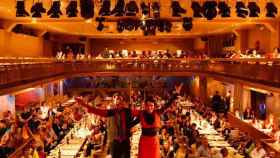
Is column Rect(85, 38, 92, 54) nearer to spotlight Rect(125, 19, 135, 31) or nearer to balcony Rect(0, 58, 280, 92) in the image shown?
balcony Rect(0, 58, 280, 92)

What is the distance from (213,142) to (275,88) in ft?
12.0

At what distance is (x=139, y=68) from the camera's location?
Result: 90.3ft

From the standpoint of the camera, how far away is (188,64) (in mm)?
27531

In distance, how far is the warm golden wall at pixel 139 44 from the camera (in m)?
40.7

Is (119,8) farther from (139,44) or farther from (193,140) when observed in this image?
(139,44)

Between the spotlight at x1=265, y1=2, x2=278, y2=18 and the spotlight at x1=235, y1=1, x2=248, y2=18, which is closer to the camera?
the spotlight at x1=265, y1=2, x2=278, y2=18

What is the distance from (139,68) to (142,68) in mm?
190

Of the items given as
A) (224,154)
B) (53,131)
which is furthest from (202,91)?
(224,154)

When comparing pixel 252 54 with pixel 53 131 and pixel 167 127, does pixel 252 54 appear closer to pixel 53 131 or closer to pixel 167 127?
pixel 167 127

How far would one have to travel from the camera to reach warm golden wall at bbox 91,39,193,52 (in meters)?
40.7

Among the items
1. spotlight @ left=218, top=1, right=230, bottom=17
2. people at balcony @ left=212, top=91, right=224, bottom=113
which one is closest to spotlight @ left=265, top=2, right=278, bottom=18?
spotlight @ left=218, top=1, right=230, bottom=17

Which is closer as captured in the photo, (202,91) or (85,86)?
(202,91)

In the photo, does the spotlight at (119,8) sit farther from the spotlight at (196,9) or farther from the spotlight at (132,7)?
the spotlight at (196,9)

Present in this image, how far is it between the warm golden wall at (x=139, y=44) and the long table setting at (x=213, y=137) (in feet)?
59.5
